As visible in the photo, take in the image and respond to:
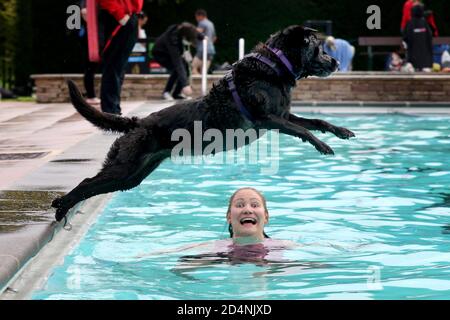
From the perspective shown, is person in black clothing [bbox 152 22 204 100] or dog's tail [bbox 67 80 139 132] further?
person in black clothing [bbox 152 22 204 100]

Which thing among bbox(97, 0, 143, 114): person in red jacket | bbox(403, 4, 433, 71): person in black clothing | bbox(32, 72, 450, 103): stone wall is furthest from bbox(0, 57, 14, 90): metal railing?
bbox(97, 0, 143, 114): person in red jacket

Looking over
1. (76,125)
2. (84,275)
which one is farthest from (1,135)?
(84,275)

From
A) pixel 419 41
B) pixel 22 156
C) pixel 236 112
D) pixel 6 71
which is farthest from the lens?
pixel 6 71

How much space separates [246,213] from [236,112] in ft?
1.99

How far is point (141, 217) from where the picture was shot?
7.24 m

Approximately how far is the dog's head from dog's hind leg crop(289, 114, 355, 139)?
0.29 m

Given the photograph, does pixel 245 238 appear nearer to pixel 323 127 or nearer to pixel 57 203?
pixel 323 127

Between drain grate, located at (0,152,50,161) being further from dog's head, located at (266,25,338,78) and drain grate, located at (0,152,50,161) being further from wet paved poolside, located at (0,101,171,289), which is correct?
dog's head, located at (266,25,338,78)

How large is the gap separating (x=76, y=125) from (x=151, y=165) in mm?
6109

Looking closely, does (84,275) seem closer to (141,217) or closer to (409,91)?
(141,217)

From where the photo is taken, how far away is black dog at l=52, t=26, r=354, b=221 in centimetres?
583

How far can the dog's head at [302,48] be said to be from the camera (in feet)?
19.5

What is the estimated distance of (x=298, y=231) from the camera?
693 centimetres

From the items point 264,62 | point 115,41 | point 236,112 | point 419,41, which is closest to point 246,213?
point 236,112
